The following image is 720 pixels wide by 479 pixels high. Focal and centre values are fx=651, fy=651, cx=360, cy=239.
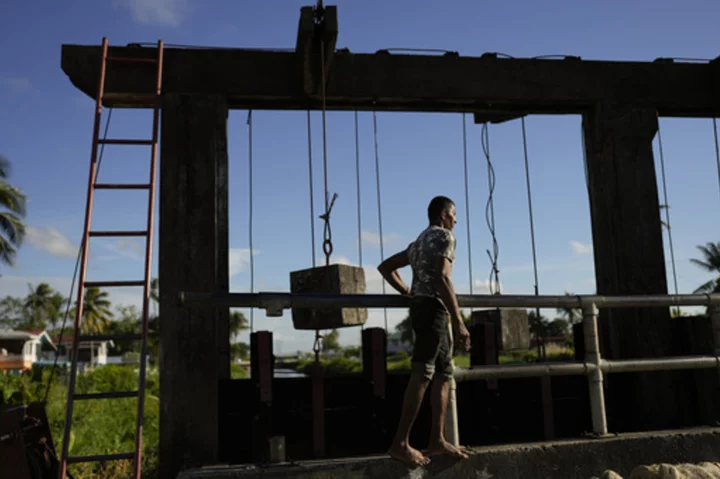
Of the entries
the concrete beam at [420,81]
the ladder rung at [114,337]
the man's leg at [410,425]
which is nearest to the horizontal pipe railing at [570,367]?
the man's leg at [410,425]

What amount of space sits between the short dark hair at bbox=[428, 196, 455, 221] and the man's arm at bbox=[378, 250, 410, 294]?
291 millimetres

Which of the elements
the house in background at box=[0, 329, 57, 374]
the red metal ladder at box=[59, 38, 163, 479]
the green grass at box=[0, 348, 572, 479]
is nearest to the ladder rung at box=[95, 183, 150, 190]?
the red metal ladder at box=[59, 38, 163, 479]

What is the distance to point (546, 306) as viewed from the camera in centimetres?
380

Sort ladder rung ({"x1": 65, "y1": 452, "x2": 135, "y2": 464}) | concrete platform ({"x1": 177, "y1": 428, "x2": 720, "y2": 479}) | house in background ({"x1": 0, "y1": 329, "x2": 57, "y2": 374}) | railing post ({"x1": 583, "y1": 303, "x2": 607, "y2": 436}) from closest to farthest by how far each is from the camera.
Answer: concrete platform ({"x1": 177, "y1": 428, "x2": 720, "y2": 479}) < railing post ({"x1": 583, "y1": 303, "x2": 607, "y2": 436}) < ladder rung ({"x1": 65, "y1": 452, "x2": 135, "y2": 464}) < house in background ({"x1": 0, "y1": 329, "x2": 57, "y2": 374})

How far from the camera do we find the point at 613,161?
5.93m

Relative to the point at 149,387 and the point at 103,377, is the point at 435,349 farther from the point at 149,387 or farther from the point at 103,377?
the point at 103,377

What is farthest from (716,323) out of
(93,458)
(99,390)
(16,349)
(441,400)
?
(16,349)

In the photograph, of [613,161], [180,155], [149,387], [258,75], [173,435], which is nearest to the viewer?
[173,435]

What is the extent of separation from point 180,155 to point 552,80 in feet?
11.1

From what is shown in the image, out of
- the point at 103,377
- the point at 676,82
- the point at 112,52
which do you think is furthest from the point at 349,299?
the point at 103,377

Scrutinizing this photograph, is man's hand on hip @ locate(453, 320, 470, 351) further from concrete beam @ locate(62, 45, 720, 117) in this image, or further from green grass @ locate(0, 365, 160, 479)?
green grass @ locate(0, 365, 160, 479)

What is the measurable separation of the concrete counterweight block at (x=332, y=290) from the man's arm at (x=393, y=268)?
390 millimetres

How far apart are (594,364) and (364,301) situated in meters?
1.43

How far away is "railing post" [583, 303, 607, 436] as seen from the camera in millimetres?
3822
